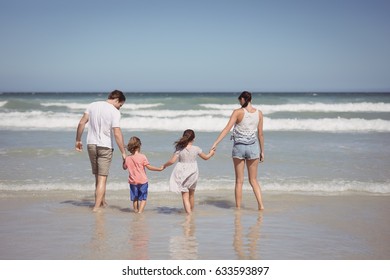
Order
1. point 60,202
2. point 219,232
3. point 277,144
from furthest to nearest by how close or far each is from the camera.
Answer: point 277,144
point 60,202
point 219,232

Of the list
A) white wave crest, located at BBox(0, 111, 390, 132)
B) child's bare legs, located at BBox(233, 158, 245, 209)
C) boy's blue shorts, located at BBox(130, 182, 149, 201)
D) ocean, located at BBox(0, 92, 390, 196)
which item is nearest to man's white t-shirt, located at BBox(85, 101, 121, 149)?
boy's blue shorts, located at BBox(130, 182, 149, 201)

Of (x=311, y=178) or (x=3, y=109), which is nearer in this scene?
(x=311, y=178)

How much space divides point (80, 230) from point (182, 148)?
1.70 metres

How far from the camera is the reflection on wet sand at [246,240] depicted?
4496 mm

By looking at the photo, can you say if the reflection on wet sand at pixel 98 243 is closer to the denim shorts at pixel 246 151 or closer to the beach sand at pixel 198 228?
the beach sand at pixel 198 228

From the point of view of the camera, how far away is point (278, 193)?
7.45 m

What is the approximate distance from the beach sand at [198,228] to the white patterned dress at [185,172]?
0.41 m

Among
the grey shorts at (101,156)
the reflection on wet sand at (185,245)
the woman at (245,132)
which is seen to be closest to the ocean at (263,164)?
the woman at (245,132)

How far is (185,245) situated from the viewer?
187 inches

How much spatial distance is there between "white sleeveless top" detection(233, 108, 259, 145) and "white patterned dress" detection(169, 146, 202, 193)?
0.63 meters

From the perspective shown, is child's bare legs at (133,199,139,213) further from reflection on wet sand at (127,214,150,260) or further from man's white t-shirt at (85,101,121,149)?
man's white t-shirt at (85,101,121,149)

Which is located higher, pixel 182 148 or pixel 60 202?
pixel 182 148
